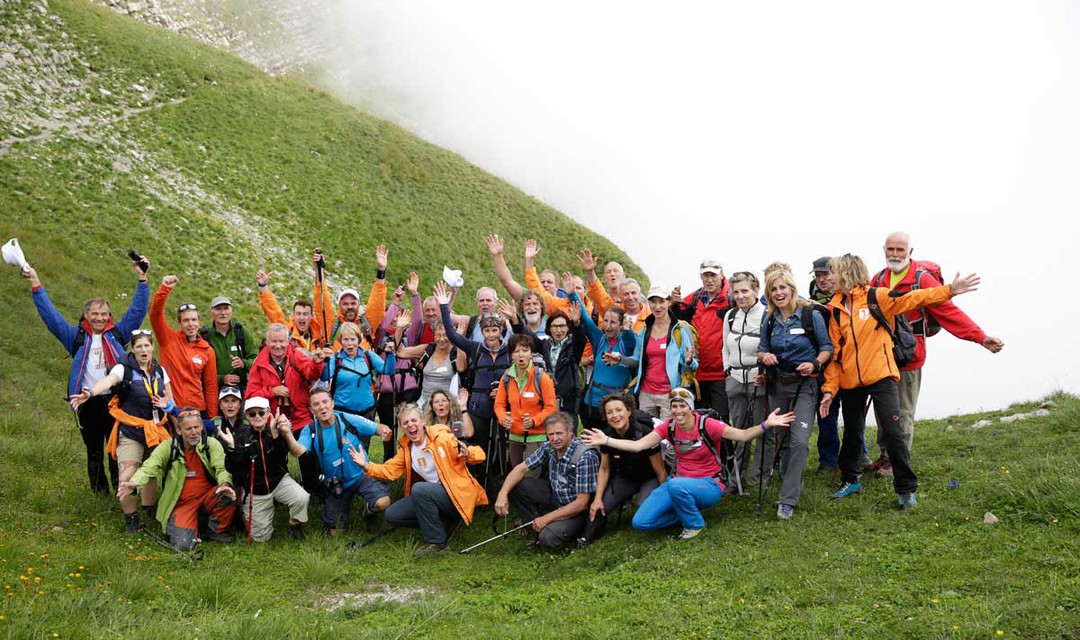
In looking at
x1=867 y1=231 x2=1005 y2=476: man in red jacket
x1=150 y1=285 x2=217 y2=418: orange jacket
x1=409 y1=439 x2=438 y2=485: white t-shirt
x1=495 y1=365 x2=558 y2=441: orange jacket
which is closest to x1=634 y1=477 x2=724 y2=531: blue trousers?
x1=495 y1=365 x2=558 y2=441: orange jacket

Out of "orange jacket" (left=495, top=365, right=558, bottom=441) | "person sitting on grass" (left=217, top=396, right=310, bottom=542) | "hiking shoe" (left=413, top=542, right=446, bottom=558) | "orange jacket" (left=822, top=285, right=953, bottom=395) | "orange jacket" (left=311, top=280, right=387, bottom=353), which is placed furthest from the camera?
"orange jacket" (left=311, top=280, right=387, bottom=353)

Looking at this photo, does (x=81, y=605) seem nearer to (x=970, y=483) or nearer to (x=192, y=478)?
(x=192, y=478)

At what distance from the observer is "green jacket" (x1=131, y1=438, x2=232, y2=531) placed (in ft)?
31.4

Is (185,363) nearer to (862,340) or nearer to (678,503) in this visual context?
(678,503)

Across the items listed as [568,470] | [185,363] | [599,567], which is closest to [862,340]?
[568,470]

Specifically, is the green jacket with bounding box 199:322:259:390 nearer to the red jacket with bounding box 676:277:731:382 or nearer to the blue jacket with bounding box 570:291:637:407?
the blue jacket with bounding box 570:291:637:407

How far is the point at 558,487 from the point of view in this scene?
31.5 ft

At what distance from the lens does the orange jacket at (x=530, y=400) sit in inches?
398

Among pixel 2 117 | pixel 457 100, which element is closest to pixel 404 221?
pixel 2 117

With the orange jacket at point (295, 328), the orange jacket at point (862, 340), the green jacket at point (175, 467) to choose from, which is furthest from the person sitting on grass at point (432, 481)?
the orange jacket at point (862, 340)

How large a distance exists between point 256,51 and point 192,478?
9594 cm

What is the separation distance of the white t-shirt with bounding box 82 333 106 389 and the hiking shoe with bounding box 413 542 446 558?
4768mm

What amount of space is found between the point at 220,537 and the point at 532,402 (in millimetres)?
4345

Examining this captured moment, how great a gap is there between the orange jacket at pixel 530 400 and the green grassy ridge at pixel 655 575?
1518 mm
